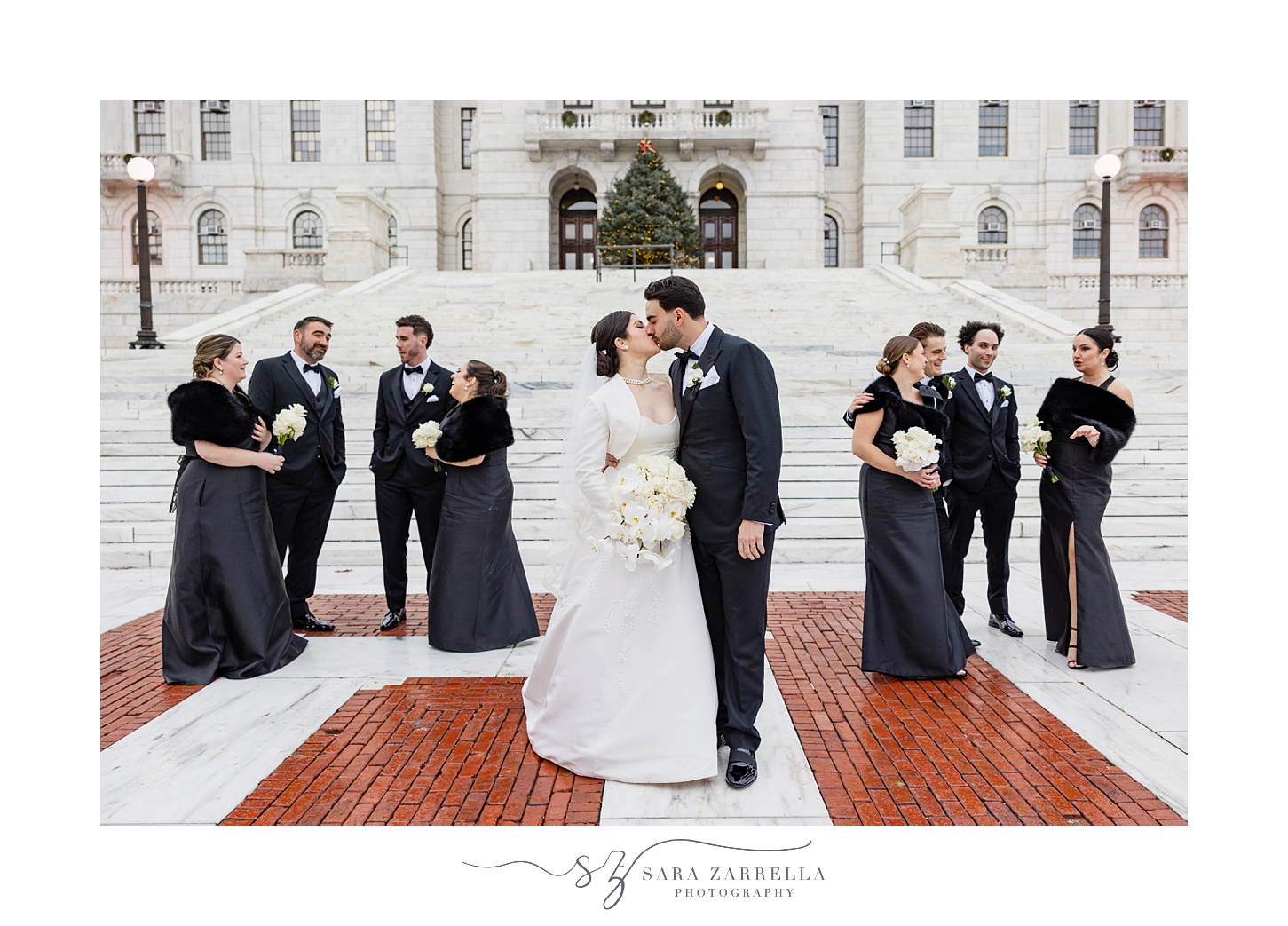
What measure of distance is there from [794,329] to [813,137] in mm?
18776

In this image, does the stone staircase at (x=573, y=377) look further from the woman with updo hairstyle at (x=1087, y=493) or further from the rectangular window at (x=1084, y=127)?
the rectangular window at (x=1084, y=127)

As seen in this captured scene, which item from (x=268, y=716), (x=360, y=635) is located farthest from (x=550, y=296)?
(x=268, y=716)

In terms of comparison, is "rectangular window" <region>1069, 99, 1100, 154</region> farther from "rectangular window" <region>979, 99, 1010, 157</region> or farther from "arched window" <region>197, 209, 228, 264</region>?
"arched window" <region>197, 209, 228, 264</region>

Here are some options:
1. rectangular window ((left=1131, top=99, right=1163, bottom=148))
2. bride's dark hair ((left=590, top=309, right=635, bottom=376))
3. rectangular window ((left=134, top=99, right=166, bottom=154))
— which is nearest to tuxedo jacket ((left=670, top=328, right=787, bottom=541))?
bride's dark hair ((left=590, top=309, right=635, bottom=376))

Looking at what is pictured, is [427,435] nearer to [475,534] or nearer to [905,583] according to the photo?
[475,534]

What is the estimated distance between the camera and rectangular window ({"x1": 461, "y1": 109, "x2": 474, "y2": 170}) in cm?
3656

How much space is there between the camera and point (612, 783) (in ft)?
12.6

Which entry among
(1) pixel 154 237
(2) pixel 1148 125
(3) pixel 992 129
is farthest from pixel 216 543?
(2) pixel 1148 125

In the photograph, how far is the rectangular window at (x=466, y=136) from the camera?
36.6 m

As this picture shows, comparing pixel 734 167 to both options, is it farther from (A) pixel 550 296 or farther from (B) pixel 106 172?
(B) pixel 106 172

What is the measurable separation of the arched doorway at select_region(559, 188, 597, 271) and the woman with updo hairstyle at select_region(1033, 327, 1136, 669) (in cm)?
3073

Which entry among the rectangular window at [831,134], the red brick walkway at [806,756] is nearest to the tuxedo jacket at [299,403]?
the red brick walkway at [806,756]

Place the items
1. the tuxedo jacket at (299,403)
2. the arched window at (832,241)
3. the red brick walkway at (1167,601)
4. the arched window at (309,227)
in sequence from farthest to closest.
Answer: the arched window at (832,241) → the arched window at (309,227) → the red brick walkway at (1167,601) → the tuxedo jacket at (299,403)

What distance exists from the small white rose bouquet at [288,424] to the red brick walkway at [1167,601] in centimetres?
688
